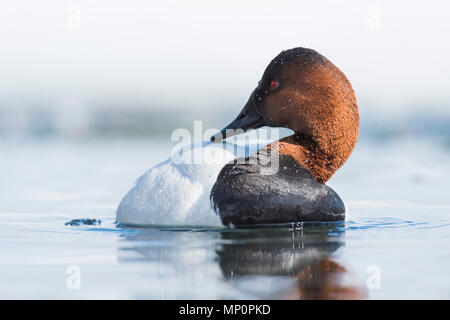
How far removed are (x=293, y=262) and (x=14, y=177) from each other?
194 inches

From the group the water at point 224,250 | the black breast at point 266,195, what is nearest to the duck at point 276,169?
the black breast at point 266,195

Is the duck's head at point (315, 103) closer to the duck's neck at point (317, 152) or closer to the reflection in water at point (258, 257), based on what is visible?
the duck's neck at point (317, 152)

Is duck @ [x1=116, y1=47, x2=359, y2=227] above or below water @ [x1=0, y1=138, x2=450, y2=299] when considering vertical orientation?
above

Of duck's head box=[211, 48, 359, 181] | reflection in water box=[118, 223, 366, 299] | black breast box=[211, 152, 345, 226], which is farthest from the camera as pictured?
duck's head box=[211, 48, 359, 181]

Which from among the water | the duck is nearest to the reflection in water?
the water

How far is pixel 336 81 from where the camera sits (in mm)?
5992

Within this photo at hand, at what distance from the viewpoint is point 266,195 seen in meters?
5.73

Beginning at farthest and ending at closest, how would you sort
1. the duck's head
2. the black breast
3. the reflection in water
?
1. the duck's head
2. the black breast
3. the reflection in water

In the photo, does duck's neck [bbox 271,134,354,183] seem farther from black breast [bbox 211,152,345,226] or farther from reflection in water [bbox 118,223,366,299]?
reflection in water [bbox 118,223,366,299]

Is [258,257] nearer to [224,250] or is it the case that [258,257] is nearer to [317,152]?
[224,250]

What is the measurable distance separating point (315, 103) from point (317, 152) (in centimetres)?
34

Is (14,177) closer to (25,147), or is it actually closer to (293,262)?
(25,147)

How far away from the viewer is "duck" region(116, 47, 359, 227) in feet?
18.7

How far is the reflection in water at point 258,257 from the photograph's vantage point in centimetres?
402
